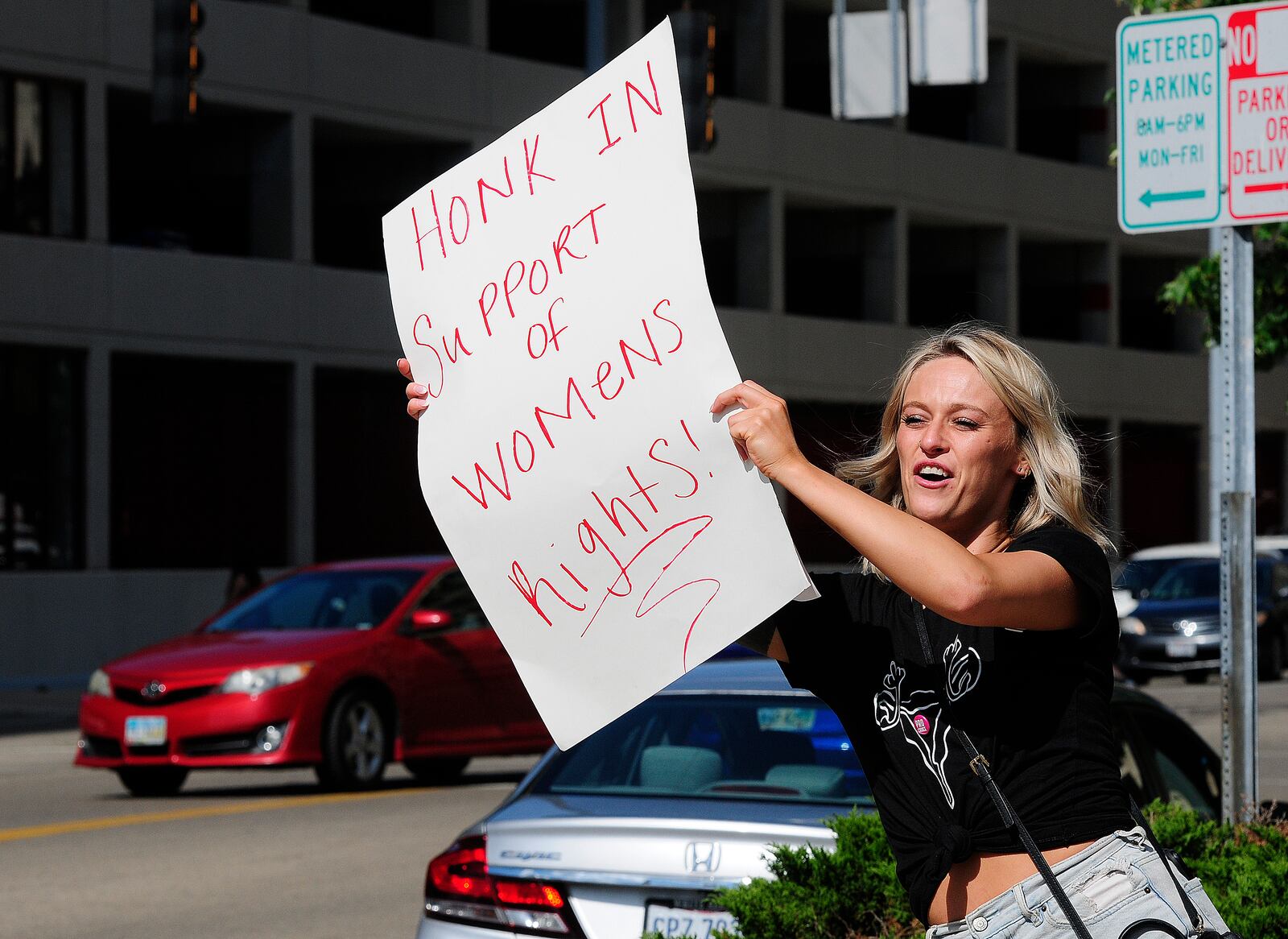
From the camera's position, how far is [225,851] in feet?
37.8

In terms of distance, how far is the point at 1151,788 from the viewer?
21.5ft

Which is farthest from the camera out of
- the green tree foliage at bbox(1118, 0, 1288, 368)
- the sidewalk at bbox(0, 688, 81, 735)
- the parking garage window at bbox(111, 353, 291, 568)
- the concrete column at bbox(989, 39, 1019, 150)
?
the concrete column at bbox(989, 39, 1019, 150)

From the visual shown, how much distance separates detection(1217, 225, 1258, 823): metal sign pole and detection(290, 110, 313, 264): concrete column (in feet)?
85.0

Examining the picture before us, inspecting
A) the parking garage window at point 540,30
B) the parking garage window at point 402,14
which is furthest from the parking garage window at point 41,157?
the parking garage window at point 540,30

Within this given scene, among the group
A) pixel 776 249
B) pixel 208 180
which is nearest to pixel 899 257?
pixel 776 249

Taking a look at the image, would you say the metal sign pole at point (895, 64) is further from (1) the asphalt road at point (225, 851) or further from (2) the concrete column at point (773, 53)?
(2) the concrete column at point (773, 53)

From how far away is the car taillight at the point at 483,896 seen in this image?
546 cm

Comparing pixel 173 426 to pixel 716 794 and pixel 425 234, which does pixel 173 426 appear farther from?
pixel 425 234

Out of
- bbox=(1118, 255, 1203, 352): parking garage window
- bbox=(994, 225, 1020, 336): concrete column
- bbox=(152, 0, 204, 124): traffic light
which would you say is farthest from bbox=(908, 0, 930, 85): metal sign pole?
bbox=(1118, 255, 1203, 352): parking garage window

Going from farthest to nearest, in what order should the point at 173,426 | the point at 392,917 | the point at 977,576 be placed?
the point at 173,426 < the point at 392,917 < the point at 977,576

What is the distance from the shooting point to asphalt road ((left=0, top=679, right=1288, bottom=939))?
9.42m

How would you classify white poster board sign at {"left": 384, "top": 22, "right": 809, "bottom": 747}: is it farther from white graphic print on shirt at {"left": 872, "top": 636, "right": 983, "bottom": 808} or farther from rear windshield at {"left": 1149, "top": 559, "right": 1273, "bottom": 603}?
rear windshield at {"left": 1149, "top": 559, "right": 1273, "bottom": 603}

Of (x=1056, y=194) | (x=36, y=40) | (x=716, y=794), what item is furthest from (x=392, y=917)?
(x=1056, y=194)

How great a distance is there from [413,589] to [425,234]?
1191cm
